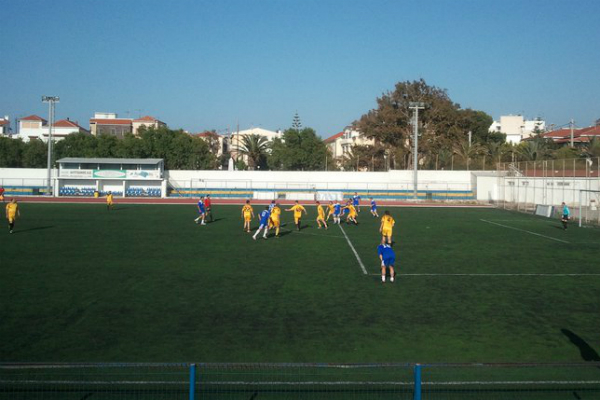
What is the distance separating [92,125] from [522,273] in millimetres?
115461

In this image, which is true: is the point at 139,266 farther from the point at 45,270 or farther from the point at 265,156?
the point at 265,156

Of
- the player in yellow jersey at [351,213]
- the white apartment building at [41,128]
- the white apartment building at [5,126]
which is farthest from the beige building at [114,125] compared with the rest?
the player in yellow jersey at [351,213]

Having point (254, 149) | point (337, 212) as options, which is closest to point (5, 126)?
point (254, 149)

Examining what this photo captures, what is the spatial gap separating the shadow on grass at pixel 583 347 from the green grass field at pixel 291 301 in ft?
0.13

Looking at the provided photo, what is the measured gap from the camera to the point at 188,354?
348 inches

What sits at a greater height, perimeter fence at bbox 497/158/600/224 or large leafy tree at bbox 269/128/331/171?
large leafy tree at bbox 269/128/331/171

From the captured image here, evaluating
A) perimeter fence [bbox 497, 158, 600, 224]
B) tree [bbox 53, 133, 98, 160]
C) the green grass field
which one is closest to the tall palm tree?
tree [bbox 53, 133, 98, 160]

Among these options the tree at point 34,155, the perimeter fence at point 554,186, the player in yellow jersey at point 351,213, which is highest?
the tree at point 34,155

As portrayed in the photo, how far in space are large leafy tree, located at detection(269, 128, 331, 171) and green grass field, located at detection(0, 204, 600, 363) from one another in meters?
65.9

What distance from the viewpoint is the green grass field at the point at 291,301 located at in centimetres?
920

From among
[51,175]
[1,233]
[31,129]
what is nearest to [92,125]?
[31,129]

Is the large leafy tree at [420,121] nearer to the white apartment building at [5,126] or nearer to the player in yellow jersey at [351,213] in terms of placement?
the player in yellow jersey at [351,213]

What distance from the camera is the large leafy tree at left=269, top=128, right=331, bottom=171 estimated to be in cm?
8950

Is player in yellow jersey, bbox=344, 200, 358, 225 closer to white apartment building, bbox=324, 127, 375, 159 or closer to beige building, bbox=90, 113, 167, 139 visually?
white apartment building, bbox=324, 127, 375, 159
